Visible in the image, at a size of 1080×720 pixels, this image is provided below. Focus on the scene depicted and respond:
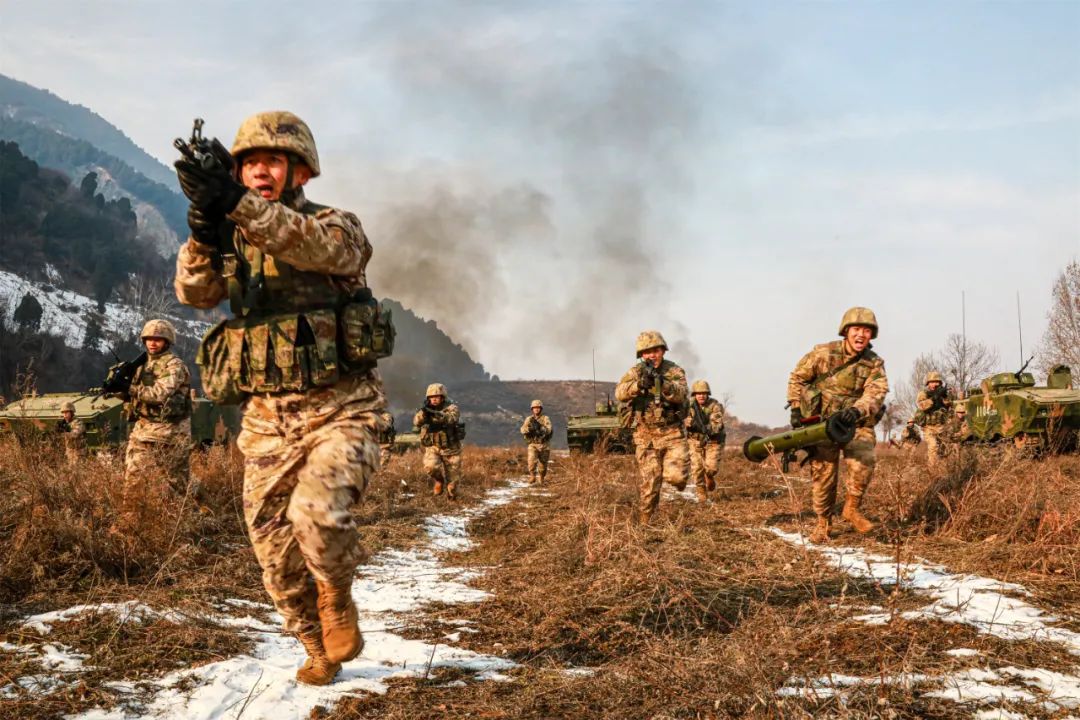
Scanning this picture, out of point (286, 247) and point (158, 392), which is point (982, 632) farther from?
point (158, 392)

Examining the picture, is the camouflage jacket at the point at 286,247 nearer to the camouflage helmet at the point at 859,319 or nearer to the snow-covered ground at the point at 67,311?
the camouflage helmet at the point at 859,319

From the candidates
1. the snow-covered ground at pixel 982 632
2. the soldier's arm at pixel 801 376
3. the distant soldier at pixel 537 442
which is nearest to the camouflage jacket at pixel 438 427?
the distant soldier at pixel 537 442

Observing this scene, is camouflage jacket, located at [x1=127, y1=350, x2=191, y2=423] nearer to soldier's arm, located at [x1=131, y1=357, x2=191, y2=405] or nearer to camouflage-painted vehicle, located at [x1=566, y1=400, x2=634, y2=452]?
soldier's arm, located at [x1=131, y1=357, x2=191, y2=405]

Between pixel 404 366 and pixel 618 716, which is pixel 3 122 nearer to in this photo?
pixel 404 366

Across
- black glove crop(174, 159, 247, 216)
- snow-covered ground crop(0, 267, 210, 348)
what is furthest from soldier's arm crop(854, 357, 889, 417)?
snow-covered ground crop(0, 267, 210, 348)

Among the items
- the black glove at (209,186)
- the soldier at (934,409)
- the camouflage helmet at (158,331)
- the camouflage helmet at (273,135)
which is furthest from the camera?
the soldier at (934,409)

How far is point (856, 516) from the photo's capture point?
23.9 ft

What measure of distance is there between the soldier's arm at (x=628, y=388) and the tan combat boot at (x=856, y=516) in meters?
2.40

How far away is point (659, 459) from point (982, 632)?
16.1 feet

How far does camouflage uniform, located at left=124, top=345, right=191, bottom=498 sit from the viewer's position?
7.03m

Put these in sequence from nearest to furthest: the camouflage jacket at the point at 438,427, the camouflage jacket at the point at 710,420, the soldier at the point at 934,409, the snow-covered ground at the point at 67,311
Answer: the camouflage jacket at the point at 438,427
the camouflage jacket at the point at 710,420
the soldier at the point at 934,409
the snow-covered ground at the point at 67,311

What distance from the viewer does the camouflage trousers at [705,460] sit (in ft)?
38.3

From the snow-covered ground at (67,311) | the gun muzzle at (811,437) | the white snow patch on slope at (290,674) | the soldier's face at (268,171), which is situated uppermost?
the snow-covered ground at (67,311)

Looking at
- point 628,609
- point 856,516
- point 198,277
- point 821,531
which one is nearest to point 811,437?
point 821,531
